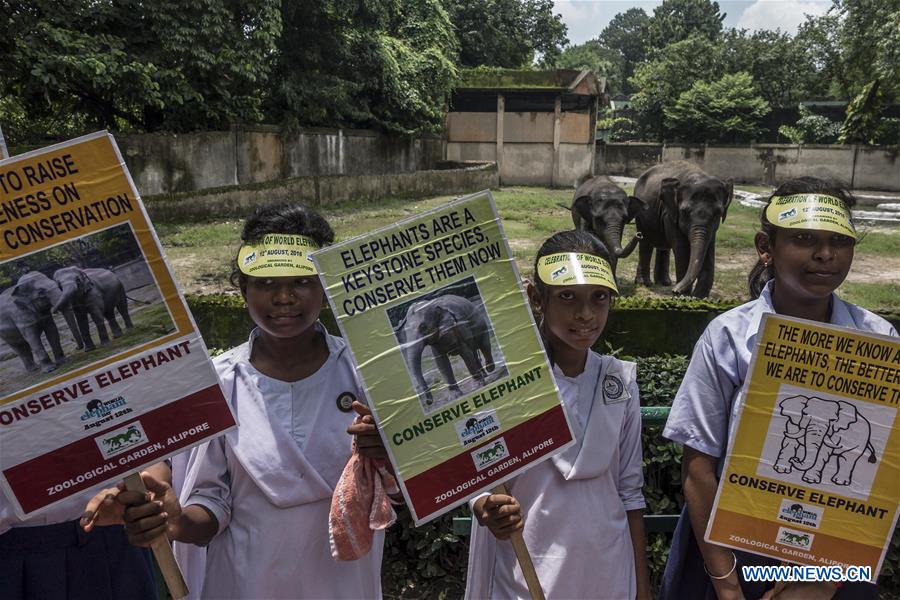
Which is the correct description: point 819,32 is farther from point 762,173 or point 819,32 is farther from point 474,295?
point 474,295

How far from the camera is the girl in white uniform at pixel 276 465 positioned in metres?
2.06

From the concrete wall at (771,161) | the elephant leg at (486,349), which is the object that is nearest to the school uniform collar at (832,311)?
the elephant leg at (486,349)

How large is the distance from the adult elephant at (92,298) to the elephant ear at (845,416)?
190 centimetres

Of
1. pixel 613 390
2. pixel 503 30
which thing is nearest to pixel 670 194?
pixel 613 390

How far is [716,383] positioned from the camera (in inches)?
83.9

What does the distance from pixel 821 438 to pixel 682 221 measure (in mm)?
8638

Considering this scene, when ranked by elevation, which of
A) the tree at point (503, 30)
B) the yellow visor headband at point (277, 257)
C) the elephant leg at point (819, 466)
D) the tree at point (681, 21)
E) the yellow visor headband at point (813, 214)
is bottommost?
the elephant leg at point (819, 466)

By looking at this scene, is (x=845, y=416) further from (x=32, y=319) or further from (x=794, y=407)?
(x=32, y=319)

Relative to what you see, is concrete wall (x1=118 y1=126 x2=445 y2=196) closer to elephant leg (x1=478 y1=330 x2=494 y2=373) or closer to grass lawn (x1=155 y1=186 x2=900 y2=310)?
grass lawn (x1=155 y1=186 x2=900 y2=310)

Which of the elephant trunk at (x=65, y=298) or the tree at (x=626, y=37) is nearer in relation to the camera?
the elephant trunk at (x=65, y=298)

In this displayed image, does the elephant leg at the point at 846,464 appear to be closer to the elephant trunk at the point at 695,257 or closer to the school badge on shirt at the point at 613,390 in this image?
the school badge on shirt at the point at 613,390

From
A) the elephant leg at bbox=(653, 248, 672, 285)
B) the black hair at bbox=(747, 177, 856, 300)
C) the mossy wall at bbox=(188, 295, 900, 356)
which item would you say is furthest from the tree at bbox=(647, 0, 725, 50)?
the black hair at bbox=(747, 177, 856, 300)

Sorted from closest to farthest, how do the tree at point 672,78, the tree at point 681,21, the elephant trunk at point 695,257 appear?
the elephant trunk at point 695,257 → the tree at point 672,78 → the tree at point 681,21

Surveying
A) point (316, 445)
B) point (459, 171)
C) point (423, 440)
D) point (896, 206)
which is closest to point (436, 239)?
point (423, 440)
